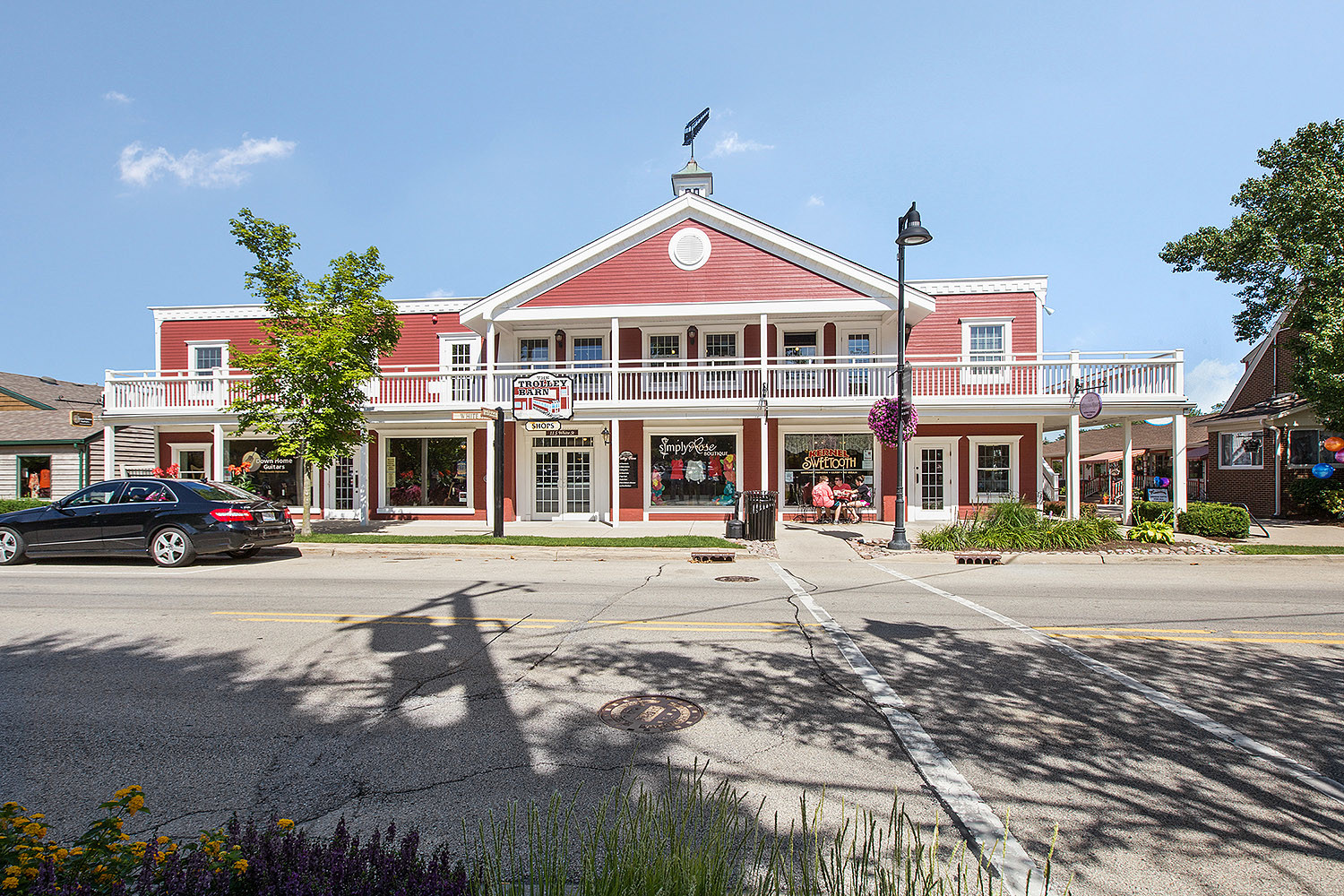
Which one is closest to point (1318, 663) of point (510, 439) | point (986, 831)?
point (986, 831)

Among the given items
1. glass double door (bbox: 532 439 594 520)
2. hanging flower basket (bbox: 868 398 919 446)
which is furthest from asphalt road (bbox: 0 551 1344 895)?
glass double door (bbox: 532 439 594 520)

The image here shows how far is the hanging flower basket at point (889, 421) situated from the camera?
15.6 m

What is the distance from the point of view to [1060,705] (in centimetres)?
492

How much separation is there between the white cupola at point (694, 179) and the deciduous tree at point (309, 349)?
12532 mm

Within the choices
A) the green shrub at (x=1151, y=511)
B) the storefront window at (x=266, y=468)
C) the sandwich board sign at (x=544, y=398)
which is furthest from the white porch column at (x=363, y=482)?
the green shrub at (x=1151, y=511)

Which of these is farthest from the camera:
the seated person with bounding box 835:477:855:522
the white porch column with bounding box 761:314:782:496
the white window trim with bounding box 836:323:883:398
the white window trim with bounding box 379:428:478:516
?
the white window trim with bounding box 379:428:478:516

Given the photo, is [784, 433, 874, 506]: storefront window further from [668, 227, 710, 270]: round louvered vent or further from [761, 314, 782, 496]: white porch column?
[668, 227, 710, 270]: round louvered vent

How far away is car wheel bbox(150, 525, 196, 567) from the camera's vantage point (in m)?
12.2

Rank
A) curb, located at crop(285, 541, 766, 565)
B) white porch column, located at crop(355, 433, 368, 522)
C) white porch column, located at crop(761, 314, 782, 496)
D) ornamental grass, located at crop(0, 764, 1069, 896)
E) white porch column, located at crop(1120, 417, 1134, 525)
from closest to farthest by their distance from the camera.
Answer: ornamental grass, located at crop(0, 764, 1069, 896) → curb, located at crop(285, 541, 766, 565) → white porch column, located at crop(761, 314, 782, 496) → white porch column, located at crop(1120, 417, 1134, 525) → white porch column, located at crop(355, 433, 368, 522)

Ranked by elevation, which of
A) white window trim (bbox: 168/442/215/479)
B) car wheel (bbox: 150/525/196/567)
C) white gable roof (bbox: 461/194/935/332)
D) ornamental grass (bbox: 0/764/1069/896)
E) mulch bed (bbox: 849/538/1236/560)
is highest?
white gable roof (bbox: 461/194/935/332)

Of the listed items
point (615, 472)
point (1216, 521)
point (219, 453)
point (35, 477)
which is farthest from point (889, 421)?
point (35, 477)

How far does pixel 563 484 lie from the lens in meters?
21.2

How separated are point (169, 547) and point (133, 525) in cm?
77

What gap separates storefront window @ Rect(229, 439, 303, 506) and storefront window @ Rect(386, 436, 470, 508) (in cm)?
330
